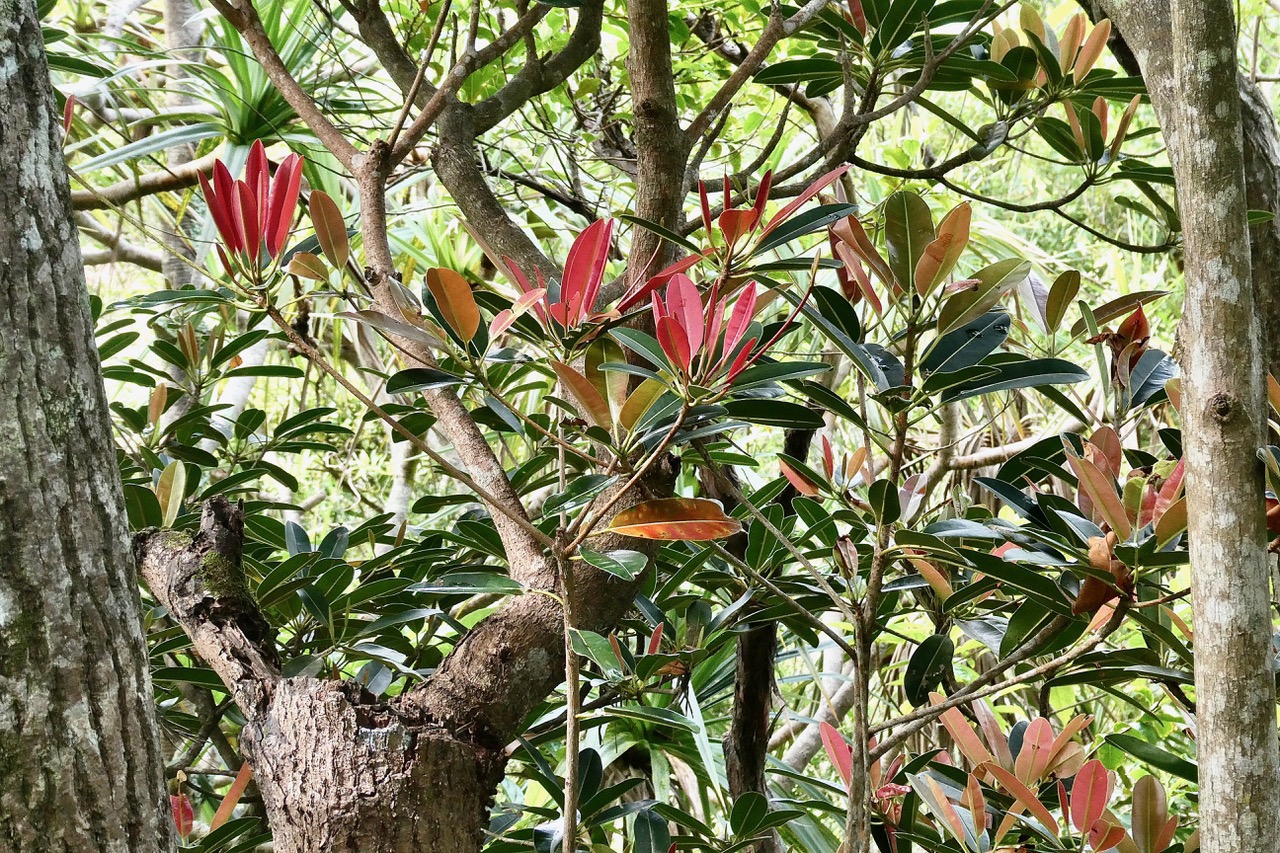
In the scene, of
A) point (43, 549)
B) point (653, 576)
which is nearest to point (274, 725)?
point (43, 549)

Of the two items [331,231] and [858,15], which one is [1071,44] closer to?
[858,15]

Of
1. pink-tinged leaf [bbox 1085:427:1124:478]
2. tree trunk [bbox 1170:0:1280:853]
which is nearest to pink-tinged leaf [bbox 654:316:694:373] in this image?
tree trunk [bbox 1170:0:1280:853]

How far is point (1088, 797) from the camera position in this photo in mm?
626

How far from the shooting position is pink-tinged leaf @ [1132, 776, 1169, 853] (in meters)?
0.64

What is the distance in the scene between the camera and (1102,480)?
55 centimetres

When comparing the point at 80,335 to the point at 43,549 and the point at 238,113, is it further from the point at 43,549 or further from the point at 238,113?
the point at 238,113

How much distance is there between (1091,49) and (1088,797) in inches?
22.6

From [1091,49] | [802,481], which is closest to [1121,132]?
[1091,49]

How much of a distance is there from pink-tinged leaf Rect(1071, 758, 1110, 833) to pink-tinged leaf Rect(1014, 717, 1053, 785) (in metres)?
0.06

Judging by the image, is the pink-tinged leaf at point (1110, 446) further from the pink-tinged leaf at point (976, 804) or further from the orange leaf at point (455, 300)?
the orange leaf at point (455, 300)

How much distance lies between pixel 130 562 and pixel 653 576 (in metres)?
0.37

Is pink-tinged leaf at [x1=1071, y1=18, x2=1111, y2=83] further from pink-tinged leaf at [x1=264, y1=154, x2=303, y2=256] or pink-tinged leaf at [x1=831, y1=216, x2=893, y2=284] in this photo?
pink-tinged leaf at [x1=264, y1=154, x2=303, y2=256]

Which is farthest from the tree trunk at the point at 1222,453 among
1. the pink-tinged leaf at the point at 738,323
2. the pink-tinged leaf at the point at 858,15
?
the pink-tinged leaf at the point at 858,15

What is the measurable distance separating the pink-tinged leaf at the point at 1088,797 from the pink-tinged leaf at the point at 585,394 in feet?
1.23
